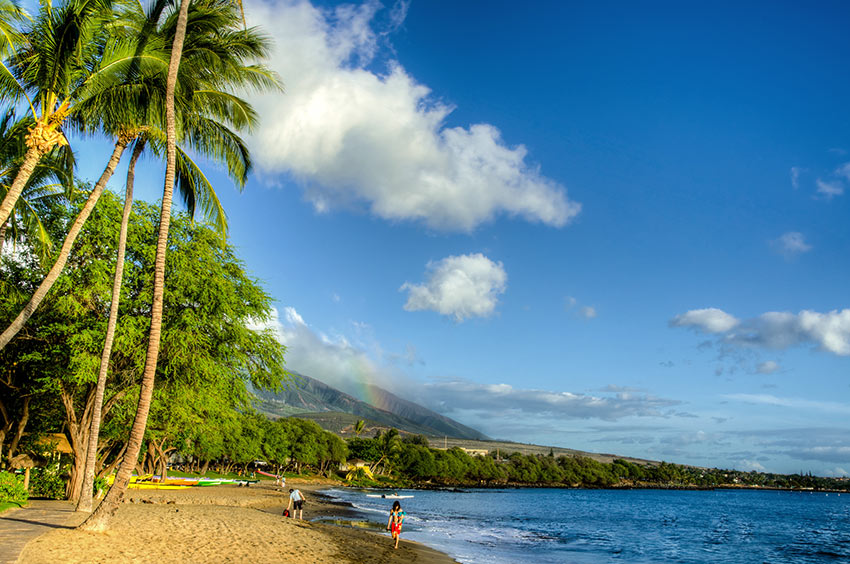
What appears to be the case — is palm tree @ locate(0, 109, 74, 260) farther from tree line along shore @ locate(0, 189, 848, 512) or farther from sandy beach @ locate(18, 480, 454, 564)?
sandy beach @ locate(18, 480, 454, 564)

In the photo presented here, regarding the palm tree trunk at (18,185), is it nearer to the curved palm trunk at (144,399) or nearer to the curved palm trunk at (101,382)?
the curved palm trunk at (144,399)

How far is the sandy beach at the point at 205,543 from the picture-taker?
12609 mm

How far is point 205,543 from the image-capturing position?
17234mm

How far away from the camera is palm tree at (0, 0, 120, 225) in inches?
580

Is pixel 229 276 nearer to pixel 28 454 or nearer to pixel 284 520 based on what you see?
pixel 284 520

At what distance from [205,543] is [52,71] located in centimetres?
1411

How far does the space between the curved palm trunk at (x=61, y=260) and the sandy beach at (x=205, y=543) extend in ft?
19.5

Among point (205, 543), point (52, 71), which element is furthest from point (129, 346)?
point (52, 71)

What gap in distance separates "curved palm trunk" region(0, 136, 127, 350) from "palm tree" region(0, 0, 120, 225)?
2.15 m

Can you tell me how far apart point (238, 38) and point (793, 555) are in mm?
51401

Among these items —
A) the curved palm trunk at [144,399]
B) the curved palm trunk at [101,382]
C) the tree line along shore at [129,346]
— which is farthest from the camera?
the tree line along shore at [129,346]

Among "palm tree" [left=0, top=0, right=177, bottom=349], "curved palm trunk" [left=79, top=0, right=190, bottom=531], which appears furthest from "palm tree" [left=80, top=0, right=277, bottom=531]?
"palm tree" [left=0, top=0, right=177, bottom=349]

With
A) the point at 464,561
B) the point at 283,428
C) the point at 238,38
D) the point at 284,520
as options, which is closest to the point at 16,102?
the point at 238,38

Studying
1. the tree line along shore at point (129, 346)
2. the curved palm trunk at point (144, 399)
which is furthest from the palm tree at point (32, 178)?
the curved palm trunk at point (144, 399)
